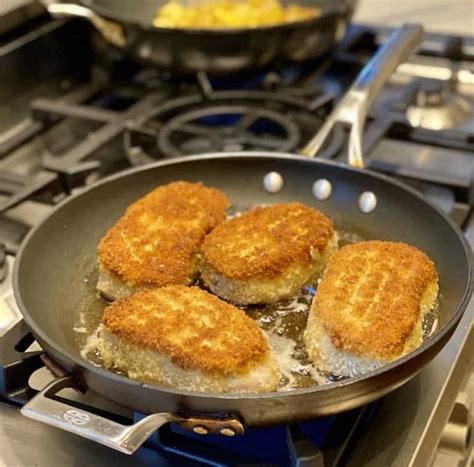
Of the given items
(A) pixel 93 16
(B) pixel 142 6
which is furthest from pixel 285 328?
(B) pixel 142 6

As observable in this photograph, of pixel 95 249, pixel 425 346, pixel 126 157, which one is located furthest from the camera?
pixel 126 157

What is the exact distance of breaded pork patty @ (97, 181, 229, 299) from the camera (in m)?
0.88

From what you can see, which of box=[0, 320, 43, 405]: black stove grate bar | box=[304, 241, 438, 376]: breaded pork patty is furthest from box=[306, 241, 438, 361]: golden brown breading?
box=[0, 320, 43, 405]: black stove grate bar

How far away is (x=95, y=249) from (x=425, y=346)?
17.1 inches

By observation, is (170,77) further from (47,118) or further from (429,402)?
(429,402)

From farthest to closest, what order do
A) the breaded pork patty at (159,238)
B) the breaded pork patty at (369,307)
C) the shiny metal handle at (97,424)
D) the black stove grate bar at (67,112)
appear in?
the black stove grate bar at (67,112) → the breaded pork patty at (159,238) → the breaded pork patty at (369,307) → the shiny metal handle at (97,424)

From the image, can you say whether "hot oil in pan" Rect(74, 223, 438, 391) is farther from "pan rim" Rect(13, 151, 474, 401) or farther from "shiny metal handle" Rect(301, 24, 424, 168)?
"shiny metal handle" Rect(301, 24, 424, 168)

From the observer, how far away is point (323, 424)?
78cm

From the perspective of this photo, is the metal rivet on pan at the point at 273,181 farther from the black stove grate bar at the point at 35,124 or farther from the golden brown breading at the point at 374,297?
the black stove grate bar at the point at 35,124

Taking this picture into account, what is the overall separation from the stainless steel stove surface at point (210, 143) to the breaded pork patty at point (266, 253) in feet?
0.54

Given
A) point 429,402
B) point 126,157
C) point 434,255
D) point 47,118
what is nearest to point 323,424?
point 429,402

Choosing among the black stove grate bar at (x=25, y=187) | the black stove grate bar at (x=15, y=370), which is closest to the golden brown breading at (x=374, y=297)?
the black stove grate bar at (x=15, y=370)

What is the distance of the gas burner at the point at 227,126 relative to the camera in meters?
1.21

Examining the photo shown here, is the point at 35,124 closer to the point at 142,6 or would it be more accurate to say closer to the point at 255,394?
the point at 142,6
